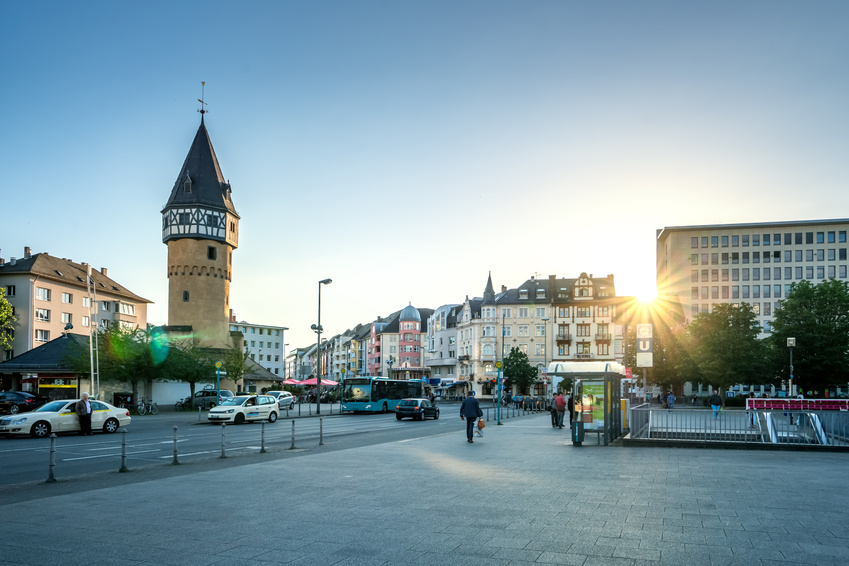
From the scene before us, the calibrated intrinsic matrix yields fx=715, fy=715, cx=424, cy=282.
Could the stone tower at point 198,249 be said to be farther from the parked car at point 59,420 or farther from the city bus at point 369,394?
the parked car at point 59,420

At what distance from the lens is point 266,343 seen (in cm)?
16325

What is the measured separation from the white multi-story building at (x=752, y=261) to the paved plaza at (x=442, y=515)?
99.7 meters

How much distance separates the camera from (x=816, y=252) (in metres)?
106

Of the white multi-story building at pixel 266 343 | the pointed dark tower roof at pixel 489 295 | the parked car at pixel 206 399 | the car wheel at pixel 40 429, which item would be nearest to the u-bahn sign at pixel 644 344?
the car wheel at pixel 40 429

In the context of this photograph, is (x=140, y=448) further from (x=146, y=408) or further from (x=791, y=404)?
(x=146, y=408)

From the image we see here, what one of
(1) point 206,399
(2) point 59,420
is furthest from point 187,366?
(2) point 59,420

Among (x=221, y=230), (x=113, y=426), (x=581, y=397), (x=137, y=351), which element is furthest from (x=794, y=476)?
(x=221, y=230)

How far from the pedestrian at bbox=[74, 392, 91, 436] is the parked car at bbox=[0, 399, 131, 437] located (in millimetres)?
352

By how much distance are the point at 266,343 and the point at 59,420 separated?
455 ft

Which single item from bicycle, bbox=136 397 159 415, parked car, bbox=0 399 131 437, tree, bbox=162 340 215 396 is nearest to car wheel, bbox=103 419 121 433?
parked car, bbox=0 399 131 437

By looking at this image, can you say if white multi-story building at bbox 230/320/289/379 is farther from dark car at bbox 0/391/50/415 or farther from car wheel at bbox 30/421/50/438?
car wheel at bbox 30/421/50/438

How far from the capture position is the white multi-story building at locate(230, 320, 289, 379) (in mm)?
159625

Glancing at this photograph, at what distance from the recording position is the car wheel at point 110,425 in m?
28.5

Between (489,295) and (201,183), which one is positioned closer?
(201,183)
